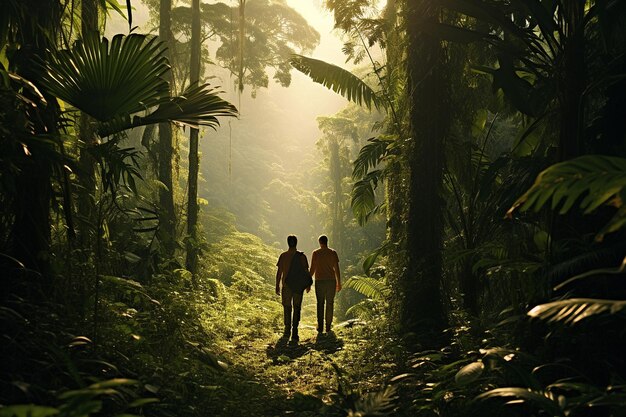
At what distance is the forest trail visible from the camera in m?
4.89

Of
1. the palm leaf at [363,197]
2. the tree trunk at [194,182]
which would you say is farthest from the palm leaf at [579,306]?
the tree trunk at [194,182]

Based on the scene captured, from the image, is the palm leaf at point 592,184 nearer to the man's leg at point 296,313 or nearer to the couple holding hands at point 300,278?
the couple holding hands at point 300,278

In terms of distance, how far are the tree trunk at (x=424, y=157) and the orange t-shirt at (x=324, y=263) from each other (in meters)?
2.32

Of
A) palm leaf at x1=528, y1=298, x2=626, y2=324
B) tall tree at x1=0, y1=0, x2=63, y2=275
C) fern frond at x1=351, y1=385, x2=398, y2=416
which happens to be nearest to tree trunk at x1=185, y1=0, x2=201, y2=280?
tall tree at x1=0, y1=0, x2=63, y2=275

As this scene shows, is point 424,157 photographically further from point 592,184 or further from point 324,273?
point 592,184

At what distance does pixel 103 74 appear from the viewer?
13.8 ft

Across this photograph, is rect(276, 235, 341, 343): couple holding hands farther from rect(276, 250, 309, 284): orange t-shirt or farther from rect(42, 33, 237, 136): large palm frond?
A: rect(42, 33, 237, 136): large palm frond

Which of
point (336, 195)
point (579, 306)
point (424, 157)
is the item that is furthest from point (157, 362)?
point (336, 195)

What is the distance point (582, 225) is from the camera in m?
4.34

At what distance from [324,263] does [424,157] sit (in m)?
3.05

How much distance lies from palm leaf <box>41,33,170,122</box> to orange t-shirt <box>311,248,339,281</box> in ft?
18.9

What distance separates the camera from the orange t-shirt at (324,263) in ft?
31.9

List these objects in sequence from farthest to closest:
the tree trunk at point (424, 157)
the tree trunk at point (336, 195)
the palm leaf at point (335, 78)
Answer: the tree trunk at point (336, 195), the palm leaf at point (335, 78), the tree trunk at point (424, 157)

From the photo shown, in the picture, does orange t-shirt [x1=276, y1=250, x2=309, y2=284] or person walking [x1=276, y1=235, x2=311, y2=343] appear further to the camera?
orange t-shirt [x1=276, y1=250, x2=309, y2=284]
